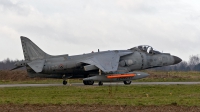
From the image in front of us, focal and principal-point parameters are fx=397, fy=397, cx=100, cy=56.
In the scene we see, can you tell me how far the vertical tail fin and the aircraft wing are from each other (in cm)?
404

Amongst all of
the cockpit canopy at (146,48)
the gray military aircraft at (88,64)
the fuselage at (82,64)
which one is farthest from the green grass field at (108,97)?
the cockpit canopy at (146,48)

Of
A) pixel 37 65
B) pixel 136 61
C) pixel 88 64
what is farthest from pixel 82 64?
pixel 136 61

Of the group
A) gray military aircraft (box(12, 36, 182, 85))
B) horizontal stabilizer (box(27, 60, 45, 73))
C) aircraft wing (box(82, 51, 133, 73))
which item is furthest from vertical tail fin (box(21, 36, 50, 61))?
aircraft wing (box(82, 51, 133, 73))

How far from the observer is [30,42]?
34.8 meters

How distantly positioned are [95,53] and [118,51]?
2096mm

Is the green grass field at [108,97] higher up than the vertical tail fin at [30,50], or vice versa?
the vertical tail fin at [30,50]

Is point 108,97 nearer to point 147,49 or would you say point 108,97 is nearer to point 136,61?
point 136,61

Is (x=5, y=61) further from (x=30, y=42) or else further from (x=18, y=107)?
(x=18, y=107)

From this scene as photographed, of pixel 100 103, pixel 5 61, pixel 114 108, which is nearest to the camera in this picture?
pixel 114 108

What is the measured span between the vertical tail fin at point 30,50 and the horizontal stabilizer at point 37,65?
787 mm

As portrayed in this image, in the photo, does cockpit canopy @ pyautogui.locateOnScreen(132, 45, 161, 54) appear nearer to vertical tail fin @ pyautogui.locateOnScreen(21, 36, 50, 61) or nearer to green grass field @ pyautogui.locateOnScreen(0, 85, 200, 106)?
vertical tail fin @ pyautogui.locateOnScreen(21, 36, 50, 61)

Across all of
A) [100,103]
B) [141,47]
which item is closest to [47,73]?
[141,47]

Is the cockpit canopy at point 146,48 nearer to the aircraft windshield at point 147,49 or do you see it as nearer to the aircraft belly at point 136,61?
the aircraft windshield at point 147,49

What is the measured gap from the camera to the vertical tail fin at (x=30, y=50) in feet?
113
